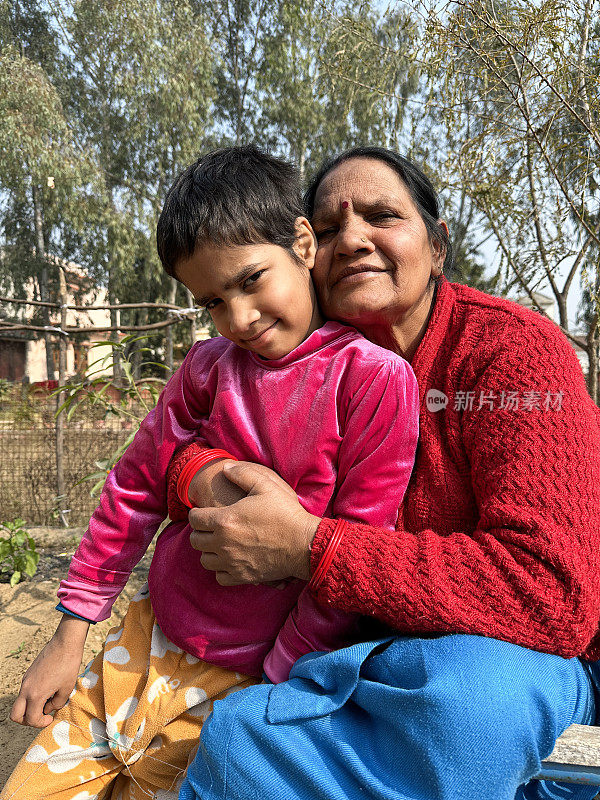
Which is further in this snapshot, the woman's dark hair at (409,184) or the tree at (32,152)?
the tree at (32,152)

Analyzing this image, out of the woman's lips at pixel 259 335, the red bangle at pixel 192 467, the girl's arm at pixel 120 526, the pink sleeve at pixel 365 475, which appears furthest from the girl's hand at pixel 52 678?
the woman's lips at pixel 259 335

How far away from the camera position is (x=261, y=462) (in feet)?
4.82

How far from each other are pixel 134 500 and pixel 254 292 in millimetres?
661

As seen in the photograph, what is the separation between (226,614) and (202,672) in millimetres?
168

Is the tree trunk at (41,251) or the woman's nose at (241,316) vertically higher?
the tree trunk at (41,251)

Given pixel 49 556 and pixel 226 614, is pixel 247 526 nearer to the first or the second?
pixel 226 614

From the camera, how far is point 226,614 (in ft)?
4.68

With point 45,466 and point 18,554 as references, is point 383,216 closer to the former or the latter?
point 18,554

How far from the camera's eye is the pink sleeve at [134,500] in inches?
62.3

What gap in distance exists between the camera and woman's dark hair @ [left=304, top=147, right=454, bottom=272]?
1.56 metres

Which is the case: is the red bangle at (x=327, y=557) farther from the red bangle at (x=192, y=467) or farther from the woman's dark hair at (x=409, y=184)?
the woman's dark hair at (x=409, y=184)

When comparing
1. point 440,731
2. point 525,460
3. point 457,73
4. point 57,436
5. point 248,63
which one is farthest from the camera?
point 248,63

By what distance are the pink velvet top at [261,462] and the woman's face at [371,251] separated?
0.28ft

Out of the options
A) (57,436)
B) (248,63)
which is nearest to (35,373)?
(248,63)
